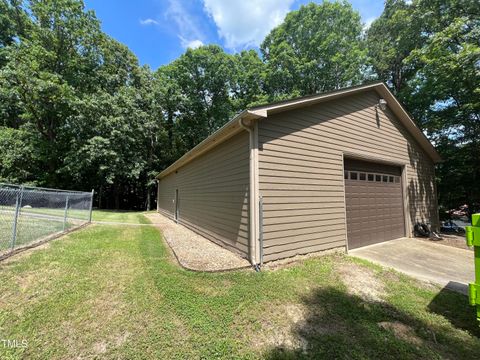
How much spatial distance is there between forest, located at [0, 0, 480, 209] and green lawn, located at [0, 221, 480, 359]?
1282cm

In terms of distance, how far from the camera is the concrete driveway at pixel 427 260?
175 inches

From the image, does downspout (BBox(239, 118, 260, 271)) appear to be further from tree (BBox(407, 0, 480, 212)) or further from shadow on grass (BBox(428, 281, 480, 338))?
tree (BBox(407, 0, 480, 212))

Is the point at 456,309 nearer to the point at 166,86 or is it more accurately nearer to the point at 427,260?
the point at 427,260

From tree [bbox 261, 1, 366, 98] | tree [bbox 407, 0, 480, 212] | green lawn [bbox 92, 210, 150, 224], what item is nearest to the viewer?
tree [bbox 407, 0, 480, 212]

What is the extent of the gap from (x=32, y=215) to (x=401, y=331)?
11533mm

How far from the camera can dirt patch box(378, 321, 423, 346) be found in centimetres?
267

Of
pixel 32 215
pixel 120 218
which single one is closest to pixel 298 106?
pixel 32 215

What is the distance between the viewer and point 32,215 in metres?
8.52

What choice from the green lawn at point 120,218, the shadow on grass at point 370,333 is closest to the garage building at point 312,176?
the shadow on grass at point 370,333

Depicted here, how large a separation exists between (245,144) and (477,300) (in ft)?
14.1

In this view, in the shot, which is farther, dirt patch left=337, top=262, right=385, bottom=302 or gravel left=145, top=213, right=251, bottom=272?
gravel left=145, top=213, right=251, bottom=272

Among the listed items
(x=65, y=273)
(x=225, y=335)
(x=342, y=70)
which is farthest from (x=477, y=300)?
(x=342, y=70)

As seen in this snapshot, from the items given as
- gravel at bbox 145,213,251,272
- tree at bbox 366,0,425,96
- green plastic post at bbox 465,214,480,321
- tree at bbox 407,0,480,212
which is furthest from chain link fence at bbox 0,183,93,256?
tree at bbox 366,0,425,96

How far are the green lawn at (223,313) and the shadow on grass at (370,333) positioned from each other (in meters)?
0.01
